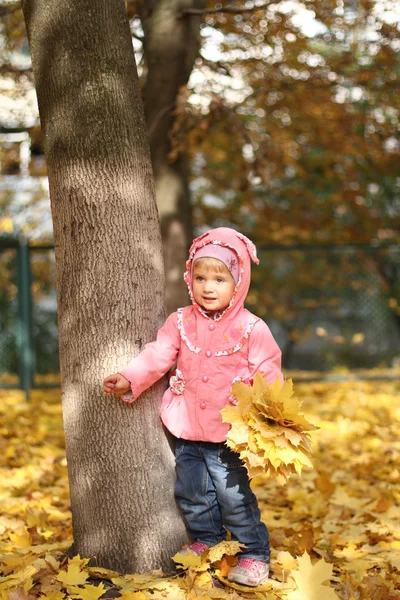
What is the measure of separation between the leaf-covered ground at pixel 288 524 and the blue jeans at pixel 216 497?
0.48 ft

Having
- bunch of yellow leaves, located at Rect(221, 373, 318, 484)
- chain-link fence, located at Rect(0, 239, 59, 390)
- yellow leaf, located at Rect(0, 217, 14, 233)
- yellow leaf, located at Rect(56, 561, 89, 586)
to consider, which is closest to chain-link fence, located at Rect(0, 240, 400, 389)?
chain-link fence, located at Rect(0, 239, 59, 390)

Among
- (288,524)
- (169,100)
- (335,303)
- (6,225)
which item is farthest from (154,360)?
(6,225)

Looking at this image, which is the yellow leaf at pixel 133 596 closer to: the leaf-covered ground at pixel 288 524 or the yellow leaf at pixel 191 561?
the leaf-covered ground at pixel 288 524

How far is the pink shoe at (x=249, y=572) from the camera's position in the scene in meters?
2.95

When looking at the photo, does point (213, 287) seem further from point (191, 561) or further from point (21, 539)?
point (21, 539)

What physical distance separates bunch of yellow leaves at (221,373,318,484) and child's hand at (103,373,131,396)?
1.39 ft

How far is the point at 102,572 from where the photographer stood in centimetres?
292

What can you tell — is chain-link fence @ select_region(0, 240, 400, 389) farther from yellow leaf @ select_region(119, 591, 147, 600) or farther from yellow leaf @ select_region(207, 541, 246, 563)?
yellow leaf @ select_region(119, 591, 147, 600)

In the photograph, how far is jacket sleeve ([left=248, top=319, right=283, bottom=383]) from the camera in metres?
2.92

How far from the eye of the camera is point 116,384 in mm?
2883

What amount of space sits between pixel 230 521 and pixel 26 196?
1216cm

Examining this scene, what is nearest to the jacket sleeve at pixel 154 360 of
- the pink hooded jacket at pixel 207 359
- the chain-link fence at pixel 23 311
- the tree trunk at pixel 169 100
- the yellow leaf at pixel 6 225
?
the pink hooded jacket at pixel 207 359

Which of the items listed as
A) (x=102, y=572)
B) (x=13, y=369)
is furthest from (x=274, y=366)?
(x=13, y=369)

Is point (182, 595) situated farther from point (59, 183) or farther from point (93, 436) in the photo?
point (59, 183)
